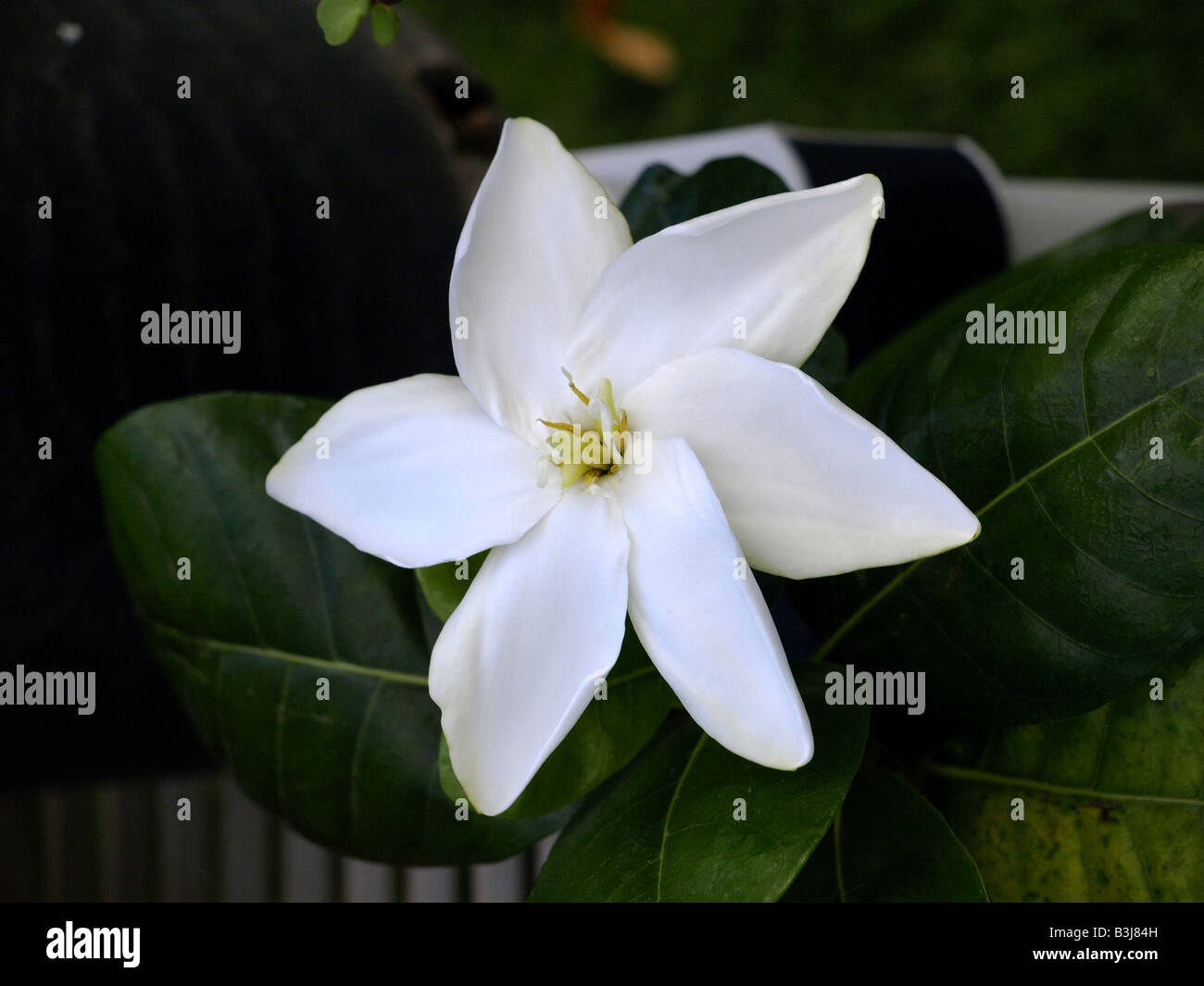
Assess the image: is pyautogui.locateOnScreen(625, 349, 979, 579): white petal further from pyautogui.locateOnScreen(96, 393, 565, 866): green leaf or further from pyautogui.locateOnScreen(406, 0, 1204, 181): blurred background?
pyautogui.locateOnScreen(406, 0, 1204, 181): blurred background

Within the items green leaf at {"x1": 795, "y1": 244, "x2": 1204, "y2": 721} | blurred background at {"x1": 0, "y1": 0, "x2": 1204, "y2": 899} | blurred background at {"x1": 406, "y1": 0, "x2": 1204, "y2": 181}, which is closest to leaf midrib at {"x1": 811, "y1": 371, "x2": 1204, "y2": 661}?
green leaf at {"x1": 795, "y1": 244, "x2": 1204, "y2": 721}

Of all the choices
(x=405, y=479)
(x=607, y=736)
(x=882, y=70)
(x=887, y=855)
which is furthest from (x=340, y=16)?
(x=882, y=70)

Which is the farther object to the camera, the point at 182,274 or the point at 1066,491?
the point at 182,274

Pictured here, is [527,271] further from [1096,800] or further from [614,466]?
[1096,800]
